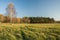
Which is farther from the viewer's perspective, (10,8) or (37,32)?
(10,8)

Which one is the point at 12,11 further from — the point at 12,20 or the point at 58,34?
the point at 58,34

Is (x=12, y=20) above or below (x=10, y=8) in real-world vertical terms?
below

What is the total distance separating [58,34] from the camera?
13141 mm

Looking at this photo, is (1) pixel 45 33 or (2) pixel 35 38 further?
(1) pixel 45 33

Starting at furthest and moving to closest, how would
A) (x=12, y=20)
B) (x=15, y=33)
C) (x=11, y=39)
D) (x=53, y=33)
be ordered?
(x=12, y=20) → (x=53, y=33) → (x=15, y=33) → (x=11, y=39)

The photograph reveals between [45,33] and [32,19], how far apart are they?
21.8 m

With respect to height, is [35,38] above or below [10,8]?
below

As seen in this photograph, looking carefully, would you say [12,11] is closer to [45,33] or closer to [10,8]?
[10,8]

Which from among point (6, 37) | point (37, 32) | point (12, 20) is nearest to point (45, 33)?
point (37, 32)

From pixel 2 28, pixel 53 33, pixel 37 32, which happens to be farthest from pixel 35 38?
pixel 2 28

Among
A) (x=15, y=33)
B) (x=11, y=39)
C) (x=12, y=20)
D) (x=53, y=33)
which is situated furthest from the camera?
(x=12, y=20)

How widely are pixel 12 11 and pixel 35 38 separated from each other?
2279 centimetres

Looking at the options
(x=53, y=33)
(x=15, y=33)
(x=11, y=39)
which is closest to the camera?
(x=11, y=39)

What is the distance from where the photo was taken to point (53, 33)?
1312 cm
